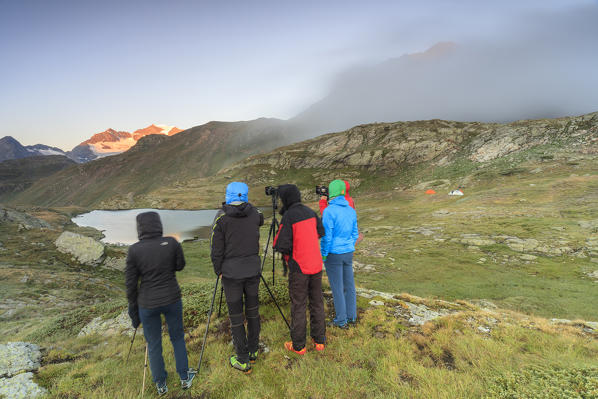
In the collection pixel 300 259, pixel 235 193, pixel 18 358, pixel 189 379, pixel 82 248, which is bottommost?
pixel 82 248

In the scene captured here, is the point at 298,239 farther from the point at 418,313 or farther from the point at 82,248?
the point at 82,248

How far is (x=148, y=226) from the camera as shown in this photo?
525 centimetres

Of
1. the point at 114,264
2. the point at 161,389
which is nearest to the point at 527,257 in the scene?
the point at 161,389

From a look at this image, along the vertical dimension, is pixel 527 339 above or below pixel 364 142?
below

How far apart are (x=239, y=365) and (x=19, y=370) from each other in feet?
18.4

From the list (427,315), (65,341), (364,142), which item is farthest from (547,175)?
(364,142)

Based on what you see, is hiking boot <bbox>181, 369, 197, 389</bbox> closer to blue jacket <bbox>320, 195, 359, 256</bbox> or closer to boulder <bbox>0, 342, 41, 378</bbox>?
boulder <bbox>0, 342, 41, 378</bbox>

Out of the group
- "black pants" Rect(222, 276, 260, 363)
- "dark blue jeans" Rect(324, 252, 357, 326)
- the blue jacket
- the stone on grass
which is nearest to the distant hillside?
the stone on grass

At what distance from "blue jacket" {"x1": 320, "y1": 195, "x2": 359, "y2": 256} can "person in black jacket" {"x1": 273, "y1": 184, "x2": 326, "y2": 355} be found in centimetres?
60

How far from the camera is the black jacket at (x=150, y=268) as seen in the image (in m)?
5.16

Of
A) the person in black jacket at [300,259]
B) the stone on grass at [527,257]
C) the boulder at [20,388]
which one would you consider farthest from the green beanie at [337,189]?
the stone on grass at [527,257]

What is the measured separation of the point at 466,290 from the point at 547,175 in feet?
226

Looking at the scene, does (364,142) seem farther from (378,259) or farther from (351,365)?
(351,365)

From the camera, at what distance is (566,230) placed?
2869 centimetres
